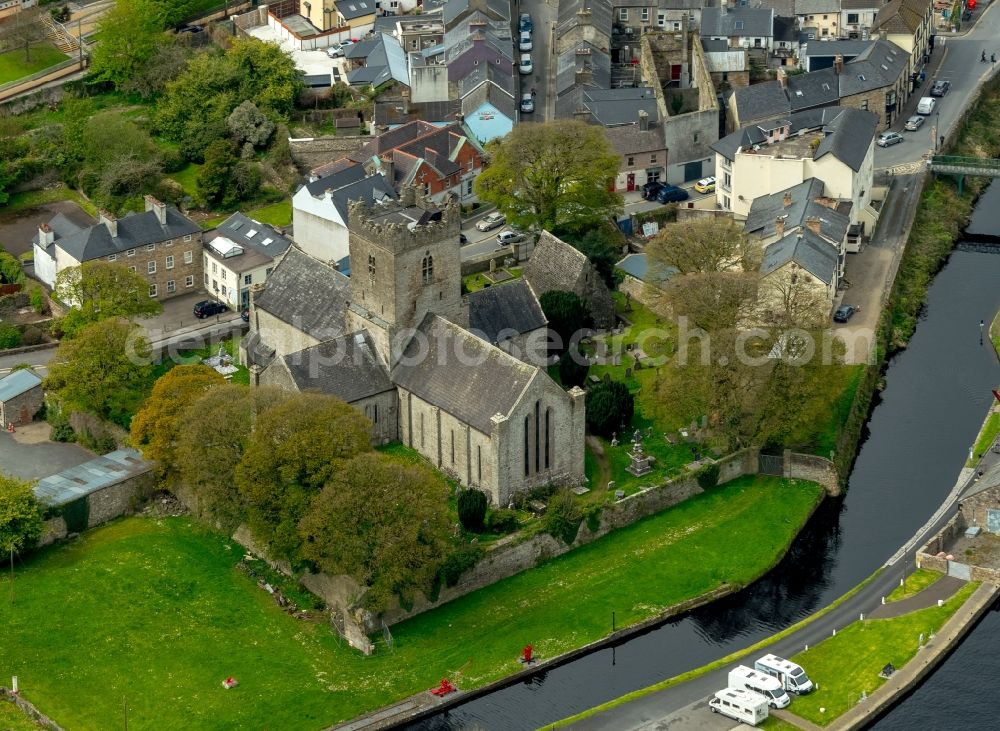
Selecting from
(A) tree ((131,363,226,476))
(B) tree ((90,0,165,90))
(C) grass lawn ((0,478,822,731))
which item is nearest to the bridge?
(C) grass lawn ((0,478,822,731))

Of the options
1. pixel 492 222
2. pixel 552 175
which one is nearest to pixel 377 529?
pixel 552 175

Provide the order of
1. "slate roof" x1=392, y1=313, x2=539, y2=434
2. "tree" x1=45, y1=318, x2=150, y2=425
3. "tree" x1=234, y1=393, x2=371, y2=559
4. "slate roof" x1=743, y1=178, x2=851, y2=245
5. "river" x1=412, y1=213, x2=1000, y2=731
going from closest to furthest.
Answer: "river" x1=412, y1=213, x2=1000, y2=731
"tree" x1=234, y1=393, x2=371, y2=559
"slate roof" x1=392, y1=313, x2=539, y2=434
"tree" x1=45, y1=318, x2=150, y2=425
"slate roof" x1=743, y1=178, x2=851, y2=245

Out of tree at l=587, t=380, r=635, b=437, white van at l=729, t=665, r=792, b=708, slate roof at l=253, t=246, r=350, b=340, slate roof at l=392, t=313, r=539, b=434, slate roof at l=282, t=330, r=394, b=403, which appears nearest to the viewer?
white van at l=729, t=665, r=792, b=708

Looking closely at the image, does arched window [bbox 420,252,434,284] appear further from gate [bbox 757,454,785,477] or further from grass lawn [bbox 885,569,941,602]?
grass lawn [bbox 885,569,941,602]

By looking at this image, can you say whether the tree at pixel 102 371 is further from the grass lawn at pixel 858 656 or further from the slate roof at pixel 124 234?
the grass lawn at pixel 858 656

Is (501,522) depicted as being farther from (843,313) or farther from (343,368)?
(843,313)

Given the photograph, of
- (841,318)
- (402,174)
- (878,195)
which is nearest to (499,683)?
(841,318)
